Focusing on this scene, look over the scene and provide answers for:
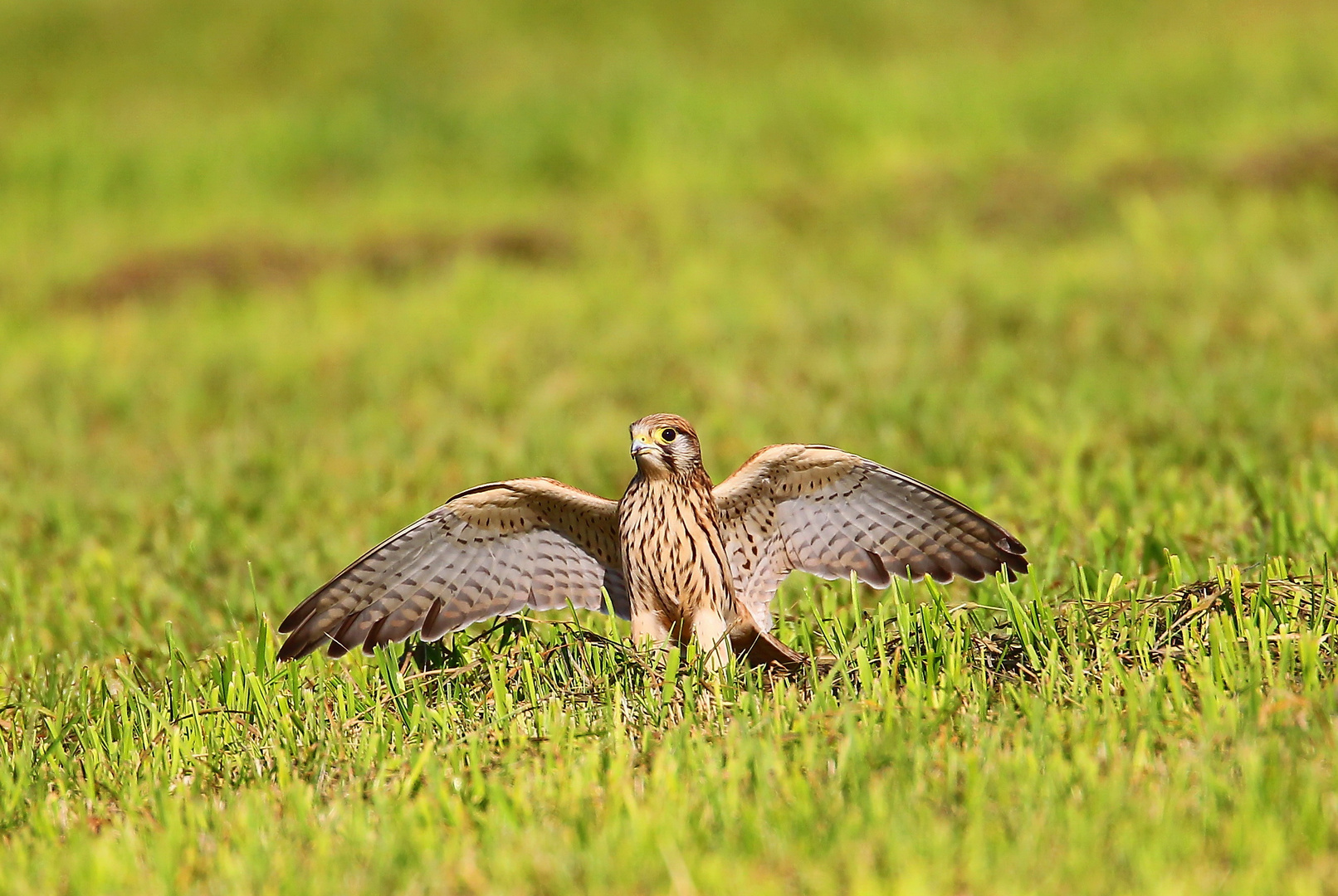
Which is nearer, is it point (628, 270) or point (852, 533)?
point (852, 533)

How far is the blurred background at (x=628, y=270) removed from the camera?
6.46m

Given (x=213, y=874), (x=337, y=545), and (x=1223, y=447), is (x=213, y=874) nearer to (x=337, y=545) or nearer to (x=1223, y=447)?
(x=337, y=545)

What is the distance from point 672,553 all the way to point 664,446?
284 mm

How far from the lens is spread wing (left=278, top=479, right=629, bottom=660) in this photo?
400 centimetres

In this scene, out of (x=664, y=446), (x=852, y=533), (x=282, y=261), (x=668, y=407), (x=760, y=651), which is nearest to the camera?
(x=664, y=446)

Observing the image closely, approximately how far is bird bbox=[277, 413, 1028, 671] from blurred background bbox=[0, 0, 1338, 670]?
41 cm

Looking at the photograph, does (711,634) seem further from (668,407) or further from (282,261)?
(282,261)

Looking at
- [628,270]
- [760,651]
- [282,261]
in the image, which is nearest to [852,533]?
[760,651]

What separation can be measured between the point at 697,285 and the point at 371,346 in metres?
2.56

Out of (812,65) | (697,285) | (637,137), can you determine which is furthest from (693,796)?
(812,65)

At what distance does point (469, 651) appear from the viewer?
4.23m

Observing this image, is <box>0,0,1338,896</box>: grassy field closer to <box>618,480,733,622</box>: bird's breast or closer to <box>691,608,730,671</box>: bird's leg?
<box>691,608,730,671</box>: bird's leg

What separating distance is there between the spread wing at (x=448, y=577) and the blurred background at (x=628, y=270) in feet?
4.06

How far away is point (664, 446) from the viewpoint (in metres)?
3.79
